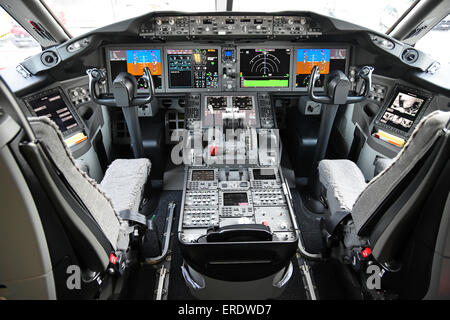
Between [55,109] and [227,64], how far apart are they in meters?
1.52

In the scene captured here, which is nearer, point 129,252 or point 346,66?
point 129,252

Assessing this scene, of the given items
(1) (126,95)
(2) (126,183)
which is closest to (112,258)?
(2) (126,183)

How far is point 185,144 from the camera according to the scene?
2.87 meters

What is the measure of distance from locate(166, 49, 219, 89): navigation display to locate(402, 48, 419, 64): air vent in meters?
1.55

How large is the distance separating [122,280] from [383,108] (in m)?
2.46

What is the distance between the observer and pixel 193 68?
306cm

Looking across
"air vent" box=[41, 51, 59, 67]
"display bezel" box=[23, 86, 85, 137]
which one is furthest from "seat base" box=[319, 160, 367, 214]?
"air vent" box=[41, 51, 59, 67]

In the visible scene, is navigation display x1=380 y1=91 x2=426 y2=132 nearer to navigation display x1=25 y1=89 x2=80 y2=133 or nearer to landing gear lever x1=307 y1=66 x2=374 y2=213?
landing gear lever x1=307 y1=66 x2=374 y2=213

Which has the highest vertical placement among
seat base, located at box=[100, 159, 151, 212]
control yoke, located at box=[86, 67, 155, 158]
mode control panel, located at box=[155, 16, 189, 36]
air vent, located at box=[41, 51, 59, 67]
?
mode control panel, located at box=[155, 16, 189, 36]

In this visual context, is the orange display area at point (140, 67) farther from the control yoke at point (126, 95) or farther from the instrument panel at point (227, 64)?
the control yoke at point (126, 95)

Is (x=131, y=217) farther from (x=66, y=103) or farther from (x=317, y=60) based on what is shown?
(x=317, y=60)

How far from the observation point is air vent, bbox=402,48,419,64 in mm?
2508
